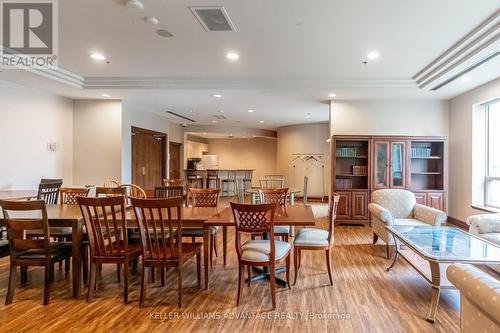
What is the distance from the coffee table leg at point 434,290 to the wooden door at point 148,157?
21.4 ft

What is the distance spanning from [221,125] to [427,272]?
9.17 m

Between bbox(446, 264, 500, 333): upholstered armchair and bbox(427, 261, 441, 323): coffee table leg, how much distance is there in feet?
2.16

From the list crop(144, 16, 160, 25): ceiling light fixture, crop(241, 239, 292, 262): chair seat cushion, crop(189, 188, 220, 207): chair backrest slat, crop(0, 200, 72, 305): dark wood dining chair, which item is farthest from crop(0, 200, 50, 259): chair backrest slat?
crop(144, 16, 160, 25): ceiling light fixture

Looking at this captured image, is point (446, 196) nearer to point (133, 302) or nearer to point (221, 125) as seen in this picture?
point (133, 302)

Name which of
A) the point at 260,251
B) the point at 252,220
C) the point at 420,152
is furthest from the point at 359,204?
the point at 252,220

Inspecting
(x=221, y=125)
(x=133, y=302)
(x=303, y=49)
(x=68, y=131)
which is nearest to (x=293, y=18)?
(x=303, y=49)

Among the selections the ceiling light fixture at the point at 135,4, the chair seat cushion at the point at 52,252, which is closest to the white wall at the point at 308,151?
the ceiling light fixture at the point at 135,4

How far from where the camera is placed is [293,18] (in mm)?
3230

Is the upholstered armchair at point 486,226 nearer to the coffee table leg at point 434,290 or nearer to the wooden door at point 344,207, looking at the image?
the coffee table leg at point 434,290

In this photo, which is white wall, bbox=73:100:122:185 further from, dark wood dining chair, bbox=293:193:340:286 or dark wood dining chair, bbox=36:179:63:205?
dark wood dining chair, bbox=293:193:340:286

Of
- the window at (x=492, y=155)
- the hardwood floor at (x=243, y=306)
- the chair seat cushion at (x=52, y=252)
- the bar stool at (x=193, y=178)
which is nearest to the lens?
the hardwood floor at (x=243, y=306)

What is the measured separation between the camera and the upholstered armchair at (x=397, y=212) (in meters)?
4.04

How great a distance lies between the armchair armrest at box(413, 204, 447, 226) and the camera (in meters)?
4.00

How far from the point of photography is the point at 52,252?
111 inches
